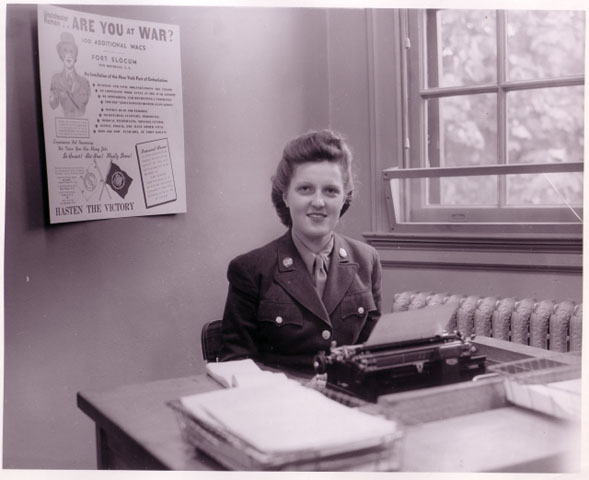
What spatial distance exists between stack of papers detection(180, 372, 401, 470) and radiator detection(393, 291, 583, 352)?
128 cm

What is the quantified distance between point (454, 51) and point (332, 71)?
45cm

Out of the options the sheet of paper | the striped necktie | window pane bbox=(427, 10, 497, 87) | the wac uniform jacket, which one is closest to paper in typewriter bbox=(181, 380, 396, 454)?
the sheet of paper

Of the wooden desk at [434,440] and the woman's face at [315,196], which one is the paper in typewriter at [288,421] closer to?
the wooden desk at [434,440]

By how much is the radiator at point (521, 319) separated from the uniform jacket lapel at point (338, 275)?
1.73 ft

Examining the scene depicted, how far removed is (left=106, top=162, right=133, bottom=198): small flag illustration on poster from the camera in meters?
1.77

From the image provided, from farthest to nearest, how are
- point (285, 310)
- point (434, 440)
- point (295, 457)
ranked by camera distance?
point (285, 310) → point (434, 440) → point (295, 457)

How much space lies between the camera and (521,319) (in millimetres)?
2104

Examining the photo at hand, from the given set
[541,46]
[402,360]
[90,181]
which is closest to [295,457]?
[402,360]

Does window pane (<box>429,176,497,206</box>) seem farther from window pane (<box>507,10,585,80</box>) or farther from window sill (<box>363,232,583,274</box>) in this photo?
window pane (<box>507,10,585,80</box>)

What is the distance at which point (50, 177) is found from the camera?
1686 mm

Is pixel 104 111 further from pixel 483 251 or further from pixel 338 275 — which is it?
pixel 483 251

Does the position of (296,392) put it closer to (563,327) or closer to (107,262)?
(107,262)

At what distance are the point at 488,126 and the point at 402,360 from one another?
4.69ft

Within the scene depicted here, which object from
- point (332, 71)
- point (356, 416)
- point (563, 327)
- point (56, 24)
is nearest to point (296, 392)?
point (356, 416)
